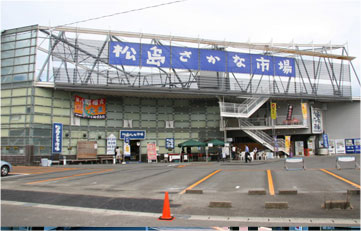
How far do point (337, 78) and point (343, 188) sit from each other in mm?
30077

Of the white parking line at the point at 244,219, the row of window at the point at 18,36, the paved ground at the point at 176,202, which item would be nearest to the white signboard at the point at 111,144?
the row of window at the point at 18,36

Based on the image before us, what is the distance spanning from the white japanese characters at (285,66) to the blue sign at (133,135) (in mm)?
17017

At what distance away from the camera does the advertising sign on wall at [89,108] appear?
3011 centimetres

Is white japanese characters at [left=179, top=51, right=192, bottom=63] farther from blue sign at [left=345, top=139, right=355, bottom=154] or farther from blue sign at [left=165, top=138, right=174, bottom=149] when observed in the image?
blue sign at [left=345, top=139, right=355, bottom=154]

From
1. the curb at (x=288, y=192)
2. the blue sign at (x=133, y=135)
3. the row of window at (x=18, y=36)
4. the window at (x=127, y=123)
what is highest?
the row of window at (x=18, y=36)

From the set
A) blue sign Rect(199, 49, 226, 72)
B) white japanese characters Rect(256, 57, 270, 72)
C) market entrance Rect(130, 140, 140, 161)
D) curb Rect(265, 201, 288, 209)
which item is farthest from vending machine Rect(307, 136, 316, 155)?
curb Rect(265, 201, 288, 209)

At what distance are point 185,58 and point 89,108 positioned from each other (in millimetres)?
10741

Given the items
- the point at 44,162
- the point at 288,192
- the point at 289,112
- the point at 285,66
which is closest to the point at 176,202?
the point at 288,192

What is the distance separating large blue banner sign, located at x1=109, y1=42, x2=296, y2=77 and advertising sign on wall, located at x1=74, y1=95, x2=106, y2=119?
4.81 meters

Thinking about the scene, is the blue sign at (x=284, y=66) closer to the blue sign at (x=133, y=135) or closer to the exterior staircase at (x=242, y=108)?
the exterior staircase at (x=242, y=108)

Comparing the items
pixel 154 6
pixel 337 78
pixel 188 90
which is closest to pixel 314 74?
pixel 337 78

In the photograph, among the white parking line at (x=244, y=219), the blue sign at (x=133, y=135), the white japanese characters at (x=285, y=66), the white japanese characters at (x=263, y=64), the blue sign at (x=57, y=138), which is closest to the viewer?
the white parking line at (x=244, y=219)

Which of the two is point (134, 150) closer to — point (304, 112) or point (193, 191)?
point (304, 112)

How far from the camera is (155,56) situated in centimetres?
3041
